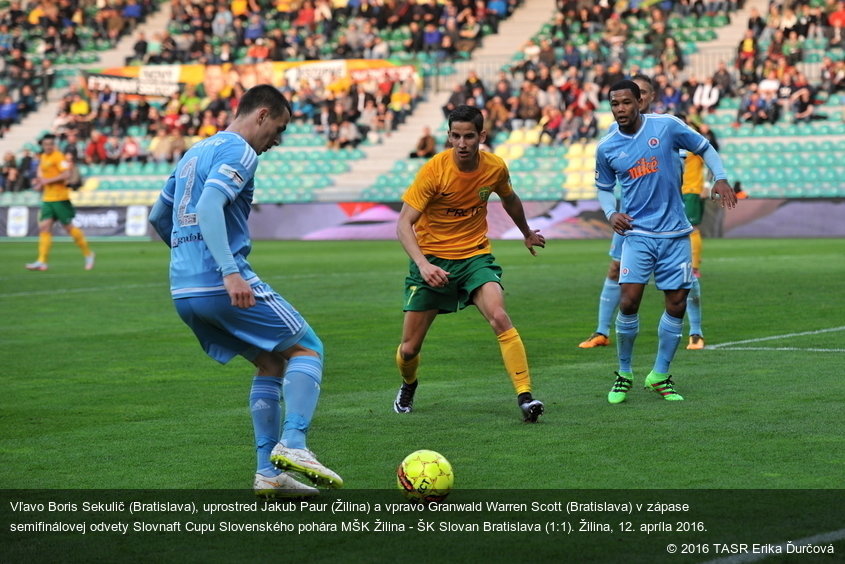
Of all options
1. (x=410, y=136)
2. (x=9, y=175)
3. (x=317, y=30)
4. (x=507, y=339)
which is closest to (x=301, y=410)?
(x=507, y=339)

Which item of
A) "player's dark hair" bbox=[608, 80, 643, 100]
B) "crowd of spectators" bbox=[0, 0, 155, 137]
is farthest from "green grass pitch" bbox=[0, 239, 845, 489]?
"crowd of spectators" bbox=[0, 0, 155, 137]

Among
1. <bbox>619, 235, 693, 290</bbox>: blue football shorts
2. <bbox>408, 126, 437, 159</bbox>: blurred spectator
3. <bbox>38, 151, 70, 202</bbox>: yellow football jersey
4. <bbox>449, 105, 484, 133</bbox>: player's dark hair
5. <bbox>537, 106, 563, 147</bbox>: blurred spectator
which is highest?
<bbox>449, 105, 484, 133</bbox>: player's dark hair

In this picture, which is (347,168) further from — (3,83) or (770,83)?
(3,83)

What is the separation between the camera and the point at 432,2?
41.2 m

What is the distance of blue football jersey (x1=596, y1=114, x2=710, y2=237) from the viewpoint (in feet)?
28.9

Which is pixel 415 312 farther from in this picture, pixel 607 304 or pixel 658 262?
pixel 607 304

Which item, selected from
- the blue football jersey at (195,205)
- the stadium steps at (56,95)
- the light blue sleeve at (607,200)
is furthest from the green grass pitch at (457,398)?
the stadium steps at (56,95)

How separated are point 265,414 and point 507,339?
2348 millimetres

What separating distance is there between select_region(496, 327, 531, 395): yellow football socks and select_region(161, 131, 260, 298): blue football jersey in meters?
2.47

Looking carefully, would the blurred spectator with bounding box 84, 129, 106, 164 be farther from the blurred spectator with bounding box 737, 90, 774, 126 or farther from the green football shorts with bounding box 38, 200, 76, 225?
→ the blurred spectator with bounding box 737, 90, 774, 126

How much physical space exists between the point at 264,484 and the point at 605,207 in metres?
4.00

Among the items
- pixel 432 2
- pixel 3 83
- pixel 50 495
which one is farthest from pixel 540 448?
pixel 3 83

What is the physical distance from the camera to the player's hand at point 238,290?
5613 millimetres

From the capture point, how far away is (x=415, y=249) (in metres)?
8.02
